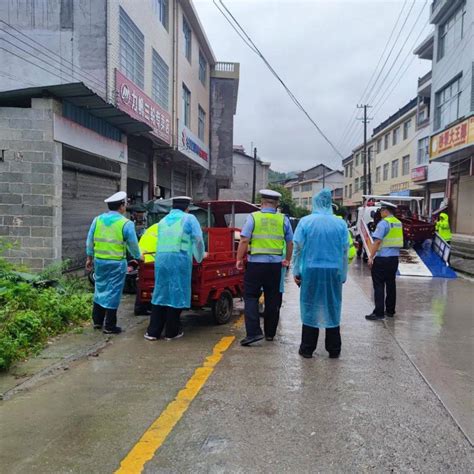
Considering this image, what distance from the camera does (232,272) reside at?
6.70 metres

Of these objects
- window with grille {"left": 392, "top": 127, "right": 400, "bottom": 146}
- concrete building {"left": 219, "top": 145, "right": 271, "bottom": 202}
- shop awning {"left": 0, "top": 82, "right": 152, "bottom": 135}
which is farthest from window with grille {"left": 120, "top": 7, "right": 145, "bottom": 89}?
concrete building {"left": 219, "top": 145, "right": 271, "bottom": 202}

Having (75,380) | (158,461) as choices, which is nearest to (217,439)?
(158,461)

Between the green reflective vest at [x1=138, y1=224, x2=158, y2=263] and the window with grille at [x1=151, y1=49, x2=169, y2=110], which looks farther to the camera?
the window with grille at [x1=151, y1=49, x2=169, y2=110]

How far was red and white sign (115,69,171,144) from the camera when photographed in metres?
11.7

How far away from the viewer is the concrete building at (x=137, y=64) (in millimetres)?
10266

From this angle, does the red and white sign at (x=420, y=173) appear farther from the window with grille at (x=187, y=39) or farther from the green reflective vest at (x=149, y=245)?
the green reflective vest at (x=149, y=245)

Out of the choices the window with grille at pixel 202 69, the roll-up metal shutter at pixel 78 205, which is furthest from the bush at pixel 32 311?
the window with grille at pixel 202 69

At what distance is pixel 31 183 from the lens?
8.69m

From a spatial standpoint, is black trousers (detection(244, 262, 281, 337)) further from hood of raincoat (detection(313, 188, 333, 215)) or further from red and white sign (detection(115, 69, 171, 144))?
red and white sign (detection(115, 69, 171, 144))

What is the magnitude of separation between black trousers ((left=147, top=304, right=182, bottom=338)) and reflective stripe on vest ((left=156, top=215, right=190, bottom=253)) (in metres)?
0.70

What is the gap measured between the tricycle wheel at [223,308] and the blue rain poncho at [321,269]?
5.74 ft

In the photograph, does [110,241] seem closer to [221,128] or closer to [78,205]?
[78,205]

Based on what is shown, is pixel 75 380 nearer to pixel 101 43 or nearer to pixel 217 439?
pixel 217 439

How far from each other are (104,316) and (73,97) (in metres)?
4.84
